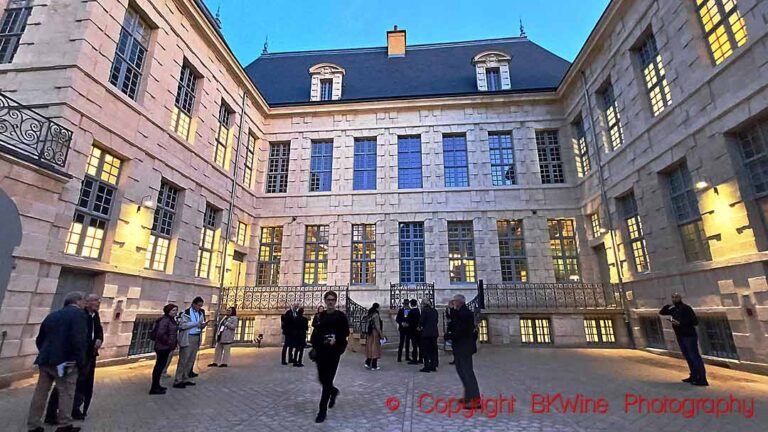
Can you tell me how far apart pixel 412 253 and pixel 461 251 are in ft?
6.90

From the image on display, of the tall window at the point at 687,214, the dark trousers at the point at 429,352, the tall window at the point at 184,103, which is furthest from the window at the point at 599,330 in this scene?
the tall window at the point at 184,103

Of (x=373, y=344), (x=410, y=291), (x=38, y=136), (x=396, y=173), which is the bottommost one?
(x=373, y=344)

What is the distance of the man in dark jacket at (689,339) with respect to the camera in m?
6.22

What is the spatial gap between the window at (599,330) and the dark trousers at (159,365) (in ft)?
42.0

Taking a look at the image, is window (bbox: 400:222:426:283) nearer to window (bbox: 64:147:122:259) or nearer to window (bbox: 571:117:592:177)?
window (bbox: 571:117:592:177)

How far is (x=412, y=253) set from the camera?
15.0 metres

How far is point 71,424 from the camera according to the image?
13.3ft

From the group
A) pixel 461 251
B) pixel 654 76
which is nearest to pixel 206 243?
pixel 461 251

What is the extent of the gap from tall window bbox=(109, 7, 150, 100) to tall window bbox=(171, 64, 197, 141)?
1385 millimetres

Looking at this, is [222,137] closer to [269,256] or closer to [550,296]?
[269,256]

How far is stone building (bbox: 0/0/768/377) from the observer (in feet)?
24.0

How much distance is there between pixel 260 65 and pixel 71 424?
21.6 meters

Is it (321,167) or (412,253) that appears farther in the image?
(321,167)

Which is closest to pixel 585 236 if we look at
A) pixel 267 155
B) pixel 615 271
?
pixel 615 271
